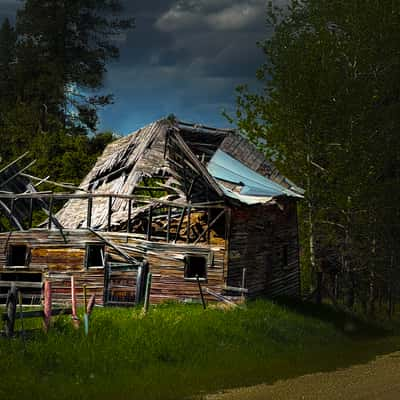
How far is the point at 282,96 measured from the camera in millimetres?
30812

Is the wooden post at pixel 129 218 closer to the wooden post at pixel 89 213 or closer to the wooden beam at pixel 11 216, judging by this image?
the wooden post at pixel 89 213

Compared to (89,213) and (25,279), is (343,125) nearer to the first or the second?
(89,213)

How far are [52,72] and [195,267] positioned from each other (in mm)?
27489

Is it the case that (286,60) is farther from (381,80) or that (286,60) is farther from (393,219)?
(393,219)

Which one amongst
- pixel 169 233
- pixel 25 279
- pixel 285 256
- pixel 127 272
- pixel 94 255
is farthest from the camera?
pixel 285 256

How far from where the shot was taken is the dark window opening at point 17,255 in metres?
27.3

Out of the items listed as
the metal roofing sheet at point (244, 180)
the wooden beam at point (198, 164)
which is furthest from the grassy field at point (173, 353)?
the wooden beam at point (198, 164)

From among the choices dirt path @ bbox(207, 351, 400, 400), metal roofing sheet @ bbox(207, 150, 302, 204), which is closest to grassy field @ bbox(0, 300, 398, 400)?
dirt path @ bbox(207, 351, 400, 400)

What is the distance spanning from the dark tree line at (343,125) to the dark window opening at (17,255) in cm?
1138

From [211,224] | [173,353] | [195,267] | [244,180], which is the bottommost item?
[173,353]

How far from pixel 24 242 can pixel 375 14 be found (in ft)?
61.7

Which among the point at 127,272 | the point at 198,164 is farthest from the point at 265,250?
the point at 127,272

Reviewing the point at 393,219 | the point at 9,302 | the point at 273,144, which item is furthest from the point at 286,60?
the point at 9,302

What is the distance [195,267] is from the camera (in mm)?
29156
